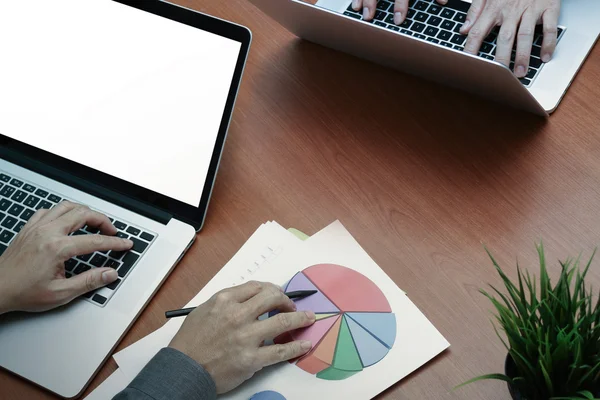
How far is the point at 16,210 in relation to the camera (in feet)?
3.30

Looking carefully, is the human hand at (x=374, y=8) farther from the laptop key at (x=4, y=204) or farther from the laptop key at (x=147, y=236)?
the laptop key at (x=4, y=204)

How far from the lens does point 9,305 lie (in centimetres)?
87

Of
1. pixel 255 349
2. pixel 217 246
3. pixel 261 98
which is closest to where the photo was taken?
pixel 255 349

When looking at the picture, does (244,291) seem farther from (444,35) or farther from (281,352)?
(444,35)

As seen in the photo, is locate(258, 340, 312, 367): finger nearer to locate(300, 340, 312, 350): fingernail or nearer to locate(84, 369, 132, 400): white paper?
locate(300, 340, 312, 350): fingernail

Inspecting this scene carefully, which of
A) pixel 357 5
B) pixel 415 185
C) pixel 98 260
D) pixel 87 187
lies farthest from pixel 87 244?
pixel 357 5

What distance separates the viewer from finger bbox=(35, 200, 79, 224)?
94 centimetres

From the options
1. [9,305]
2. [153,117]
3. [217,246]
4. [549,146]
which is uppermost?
[549,146]

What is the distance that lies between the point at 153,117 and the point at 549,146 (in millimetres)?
572

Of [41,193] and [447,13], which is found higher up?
[447,13]

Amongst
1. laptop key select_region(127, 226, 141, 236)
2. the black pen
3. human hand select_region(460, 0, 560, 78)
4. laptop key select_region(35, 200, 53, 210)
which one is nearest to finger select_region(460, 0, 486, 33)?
human hand select_region(460, 0, 560, 78)

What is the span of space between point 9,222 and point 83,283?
0.20 meters

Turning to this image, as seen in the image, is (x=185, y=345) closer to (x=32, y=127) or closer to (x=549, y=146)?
(x=32, y=127)

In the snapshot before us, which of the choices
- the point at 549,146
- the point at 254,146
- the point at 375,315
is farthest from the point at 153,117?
the point at 549,146
